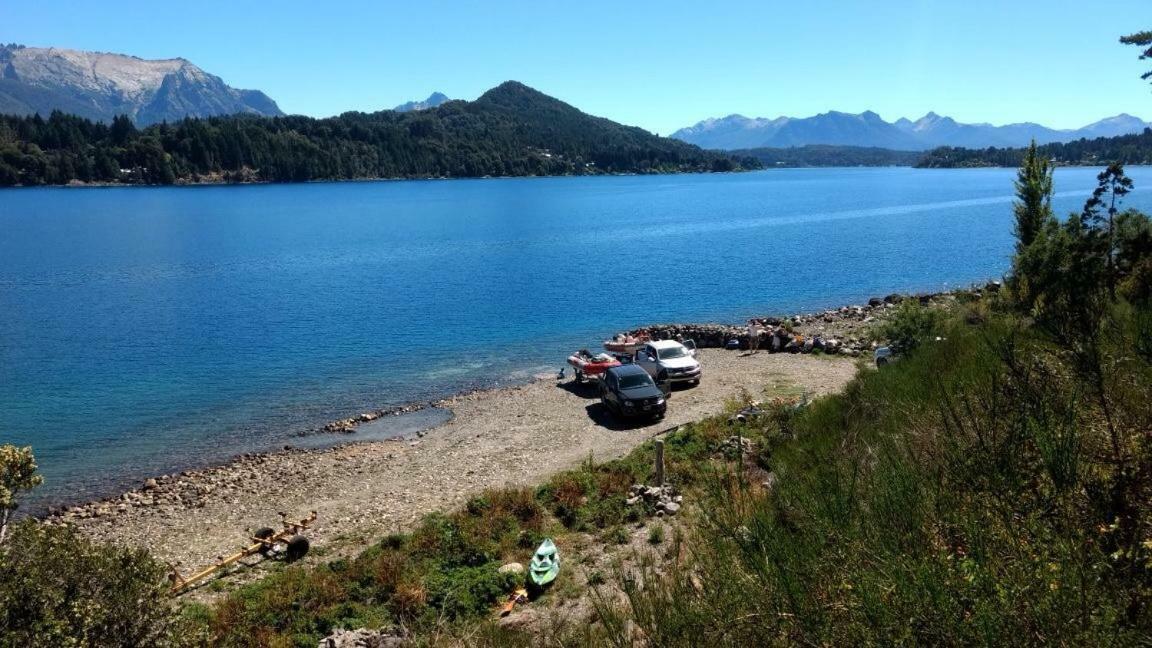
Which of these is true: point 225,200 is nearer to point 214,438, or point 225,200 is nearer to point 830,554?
point 214,438

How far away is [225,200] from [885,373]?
162557mm

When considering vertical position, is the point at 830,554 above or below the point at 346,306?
above

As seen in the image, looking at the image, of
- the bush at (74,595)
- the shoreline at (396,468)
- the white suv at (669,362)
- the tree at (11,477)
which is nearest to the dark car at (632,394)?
the shoreline at (396,468)

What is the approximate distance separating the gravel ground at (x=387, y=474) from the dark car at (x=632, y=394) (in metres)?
0.60

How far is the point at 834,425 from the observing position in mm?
12977

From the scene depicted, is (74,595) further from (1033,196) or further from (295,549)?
(1033,196)

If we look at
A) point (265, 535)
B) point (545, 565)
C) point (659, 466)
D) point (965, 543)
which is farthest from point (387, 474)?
A: point (965, 543)

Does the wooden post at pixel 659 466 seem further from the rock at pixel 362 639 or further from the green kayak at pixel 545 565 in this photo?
the rock at pixel 362 639

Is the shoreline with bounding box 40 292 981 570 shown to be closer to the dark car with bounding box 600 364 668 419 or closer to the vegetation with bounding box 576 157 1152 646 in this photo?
the dark car with bounding box 600 364 668 419

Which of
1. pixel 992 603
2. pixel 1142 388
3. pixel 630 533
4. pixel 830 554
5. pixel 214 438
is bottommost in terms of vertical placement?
pixel 214 438

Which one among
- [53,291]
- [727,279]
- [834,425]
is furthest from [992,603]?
[53,291]

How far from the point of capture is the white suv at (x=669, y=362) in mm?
28531

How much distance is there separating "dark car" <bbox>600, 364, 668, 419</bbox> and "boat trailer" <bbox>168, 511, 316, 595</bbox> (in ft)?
38.0

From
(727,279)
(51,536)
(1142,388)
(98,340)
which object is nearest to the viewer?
(1142,388)
